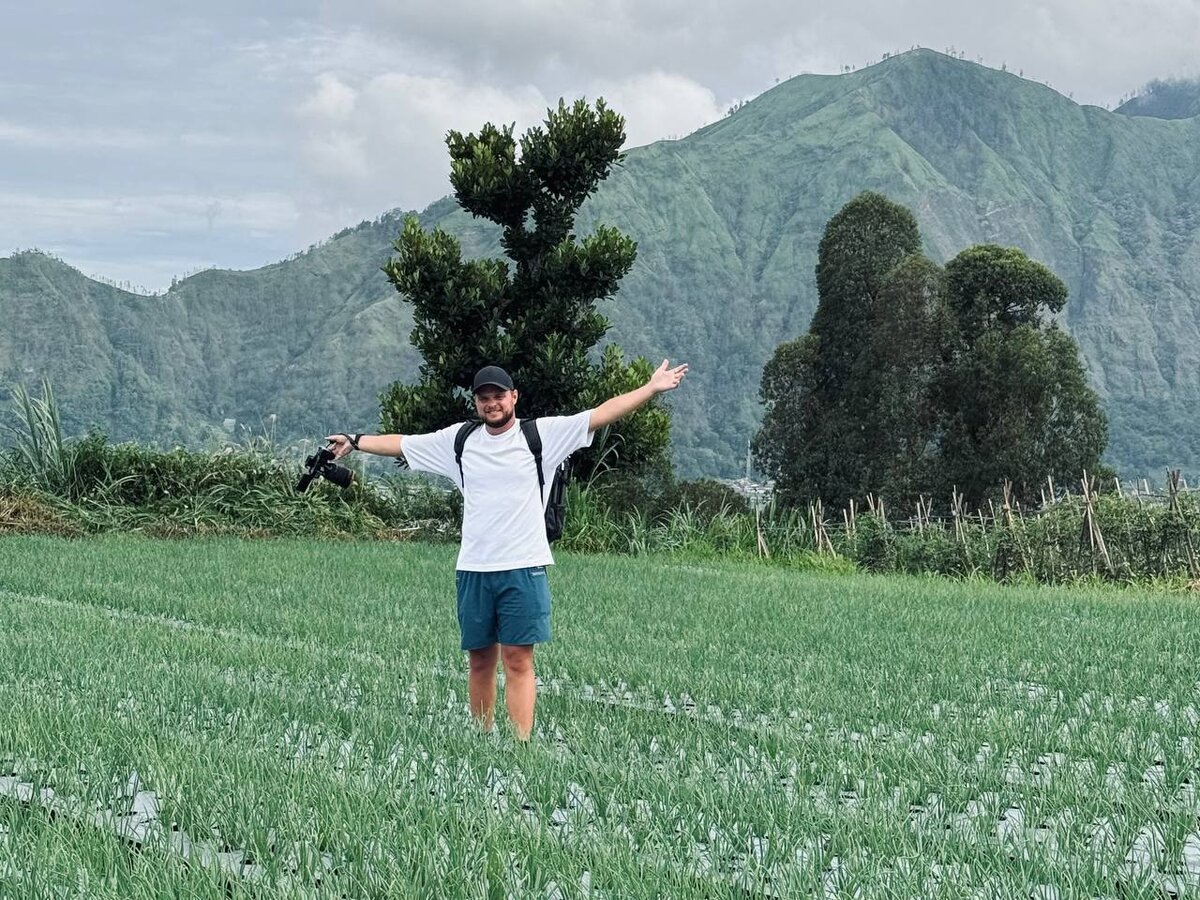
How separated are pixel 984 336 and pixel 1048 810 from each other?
99.2 ft

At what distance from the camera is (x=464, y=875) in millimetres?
3359

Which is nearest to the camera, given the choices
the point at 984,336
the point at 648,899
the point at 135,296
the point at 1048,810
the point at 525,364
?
the point at 648,899

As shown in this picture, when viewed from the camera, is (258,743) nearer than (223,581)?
Yes

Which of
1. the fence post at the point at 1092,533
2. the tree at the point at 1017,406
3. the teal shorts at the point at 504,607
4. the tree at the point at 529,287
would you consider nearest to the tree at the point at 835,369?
the tree at the point at 1017,406

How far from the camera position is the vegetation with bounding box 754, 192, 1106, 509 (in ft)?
104

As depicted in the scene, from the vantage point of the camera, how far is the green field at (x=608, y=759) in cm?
345

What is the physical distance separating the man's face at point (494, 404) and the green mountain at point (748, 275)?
7239 centimetres

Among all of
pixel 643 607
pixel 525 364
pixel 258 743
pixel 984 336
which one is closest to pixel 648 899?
pixel 258 743

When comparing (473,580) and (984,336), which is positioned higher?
(984,336)

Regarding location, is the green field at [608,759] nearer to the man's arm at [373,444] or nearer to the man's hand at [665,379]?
the man's arm at [373,444]

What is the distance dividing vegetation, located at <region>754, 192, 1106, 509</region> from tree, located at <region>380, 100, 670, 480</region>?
15962 mm

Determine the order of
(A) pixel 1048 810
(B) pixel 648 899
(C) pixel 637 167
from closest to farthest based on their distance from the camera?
(B) pixel 648 899 < (A) pixel 1048 810 < (C) pixel 637 167

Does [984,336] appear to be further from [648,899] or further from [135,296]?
[135,296]

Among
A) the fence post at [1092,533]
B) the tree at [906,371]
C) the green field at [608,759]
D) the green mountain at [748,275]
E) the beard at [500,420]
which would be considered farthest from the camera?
the green mountain at [748,275]
